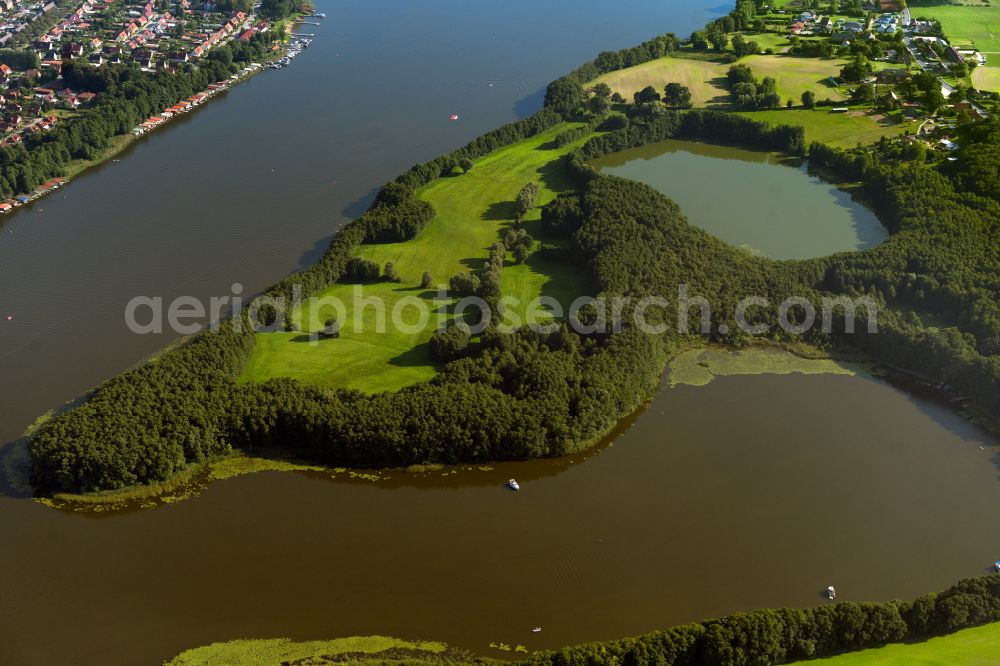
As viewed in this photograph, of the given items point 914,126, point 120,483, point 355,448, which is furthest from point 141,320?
point 914,126

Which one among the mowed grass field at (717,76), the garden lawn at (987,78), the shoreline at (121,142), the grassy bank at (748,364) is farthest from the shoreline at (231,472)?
the garden lawn at (987,78)

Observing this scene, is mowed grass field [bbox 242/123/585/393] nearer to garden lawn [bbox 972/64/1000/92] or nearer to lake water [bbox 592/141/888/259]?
lake water [bbox 592/141/888/259]

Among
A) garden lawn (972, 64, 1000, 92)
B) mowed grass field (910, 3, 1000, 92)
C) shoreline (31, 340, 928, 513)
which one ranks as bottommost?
shoreline (31, 340, 928, 513)

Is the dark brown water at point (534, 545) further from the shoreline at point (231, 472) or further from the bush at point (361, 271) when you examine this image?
the bush at point (361, 271)

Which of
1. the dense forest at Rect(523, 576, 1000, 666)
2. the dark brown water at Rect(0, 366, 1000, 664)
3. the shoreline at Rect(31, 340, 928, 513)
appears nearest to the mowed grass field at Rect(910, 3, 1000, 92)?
the shoreline at Rect(31, 340, 928, 513)

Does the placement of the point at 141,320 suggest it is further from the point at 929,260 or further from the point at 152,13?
the point at 152,13

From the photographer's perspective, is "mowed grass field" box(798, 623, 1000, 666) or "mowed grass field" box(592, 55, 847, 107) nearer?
"mowed grass field" box(798, 623, 1000, 666)
